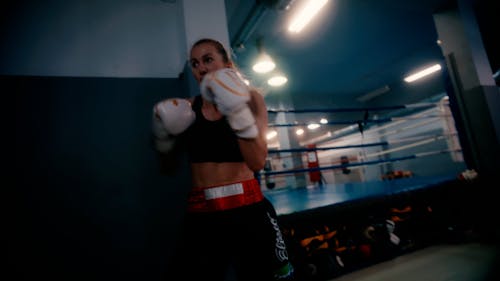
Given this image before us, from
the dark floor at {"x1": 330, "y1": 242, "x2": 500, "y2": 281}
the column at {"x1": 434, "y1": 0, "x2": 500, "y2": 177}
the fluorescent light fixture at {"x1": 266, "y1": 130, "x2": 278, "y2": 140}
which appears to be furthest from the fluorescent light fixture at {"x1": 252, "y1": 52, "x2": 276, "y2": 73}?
the fluorescent light fixture at {"x1": 266, "y1": 130, "x2": 278, "y2": 140}

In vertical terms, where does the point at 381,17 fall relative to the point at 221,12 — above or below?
above

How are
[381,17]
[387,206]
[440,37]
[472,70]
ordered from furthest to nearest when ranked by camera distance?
[381,17], [440,37], [472,70], [387,206]

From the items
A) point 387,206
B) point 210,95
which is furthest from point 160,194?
point 387,206

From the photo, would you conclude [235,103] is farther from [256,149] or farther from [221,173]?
[221,173]

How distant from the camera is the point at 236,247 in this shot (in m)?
0.98

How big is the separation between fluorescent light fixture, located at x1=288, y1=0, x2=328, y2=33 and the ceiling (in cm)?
19

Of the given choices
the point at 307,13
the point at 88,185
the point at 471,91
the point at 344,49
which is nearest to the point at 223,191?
the point at 88,185

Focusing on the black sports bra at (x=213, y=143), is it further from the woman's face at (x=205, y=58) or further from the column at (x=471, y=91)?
the column at (x=471, y=91)

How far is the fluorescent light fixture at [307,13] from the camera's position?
12.0ft

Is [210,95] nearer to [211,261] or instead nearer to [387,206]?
[211,261]

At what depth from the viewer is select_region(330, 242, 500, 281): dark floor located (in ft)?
5.90

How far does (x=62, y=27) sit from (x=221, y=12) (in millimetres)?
1203

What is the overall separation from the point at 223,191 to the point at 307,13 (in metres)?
3.66

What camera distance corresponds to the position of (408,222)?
2.46 meters
